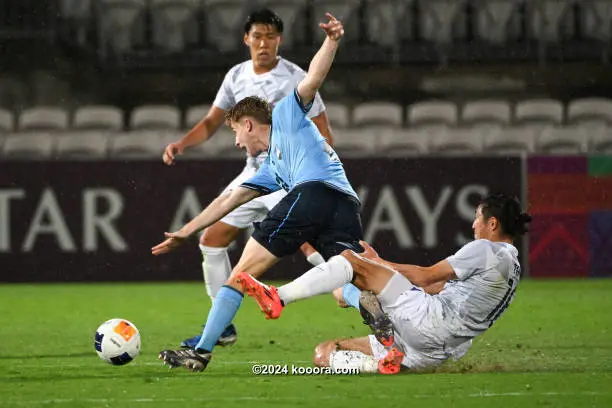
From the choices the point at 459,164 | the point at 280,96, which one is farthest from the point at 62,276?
the point at 280,96

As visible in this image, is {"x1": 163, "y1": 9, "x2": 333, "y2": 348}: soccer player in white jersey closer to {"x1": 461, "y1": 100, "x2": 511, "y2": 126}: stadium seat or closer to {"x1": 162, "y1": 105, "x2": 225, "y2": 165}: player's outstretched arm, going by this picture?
{"x1": 162, "y1": 105, "x2": 225, "y2": 165}: player's outstretched arm

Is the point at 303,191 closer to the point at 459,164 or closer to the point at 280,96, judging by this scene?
the point at 280,96

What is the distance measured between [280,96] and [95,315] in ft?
9.55

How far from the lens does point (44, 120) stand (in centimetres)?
1557

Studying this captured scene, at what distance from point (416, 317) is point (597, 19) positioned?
10.7 metres

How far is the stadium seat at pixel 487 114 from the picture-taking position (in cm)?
1560

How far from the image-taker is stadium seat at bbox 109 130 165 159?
14.7 metres

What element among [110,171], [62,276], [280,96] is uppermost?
[280,96]

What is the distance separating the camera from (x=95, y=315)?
10.7 meters

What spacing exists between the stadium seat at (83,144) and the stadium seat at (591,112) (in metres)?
5.52

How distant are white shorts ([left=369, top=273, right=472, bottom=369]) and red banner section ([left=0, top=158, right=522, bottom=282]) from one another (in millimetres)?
6646

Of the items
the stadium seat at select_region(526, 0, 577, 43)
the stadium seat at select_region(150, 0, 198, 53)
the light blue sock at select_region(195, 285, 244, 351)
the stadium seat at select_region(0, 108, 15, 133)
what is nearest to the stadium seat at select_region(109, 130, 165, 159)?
the stadium seat at select_region(0, 108, 15, 133)

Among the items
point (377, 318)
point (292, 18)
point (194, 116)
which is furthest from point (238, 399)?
point (292, 18)

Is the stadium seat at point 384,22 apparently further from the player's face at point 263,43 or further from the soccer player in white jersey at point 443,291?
the soccer player in white jersey at point 443,291
